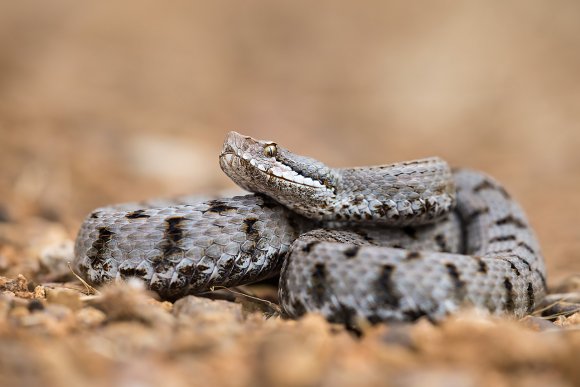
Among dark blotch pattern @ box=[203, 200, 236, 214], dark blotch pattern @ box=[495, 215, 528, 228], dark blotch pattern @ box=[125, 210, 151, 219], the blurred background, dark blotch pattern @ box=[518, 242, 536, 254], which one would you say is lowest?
dark blotch pattern @ box=[125, 210, 151, 219]

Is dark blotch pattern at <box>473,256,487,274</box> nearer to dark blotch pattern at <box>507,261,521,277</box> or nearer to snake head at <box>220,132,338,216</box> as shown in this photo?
dark blotch pattern at <box>507,261,521,277</box>

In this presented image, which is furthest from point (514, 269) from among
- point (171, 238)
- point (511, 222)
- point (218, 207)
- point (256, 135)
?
point (256, 135)

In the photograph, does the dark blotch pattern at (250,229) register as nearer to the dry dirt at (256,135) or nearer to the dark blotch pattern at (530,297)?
the dry dirt at (256,135)

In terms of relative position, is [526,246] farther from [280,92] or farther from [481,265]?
[280,92]

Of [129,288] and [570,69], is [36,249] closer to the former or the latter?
[129,288]

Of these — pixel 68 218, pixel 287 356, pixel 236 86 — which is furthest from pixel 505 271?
pixel 236 86

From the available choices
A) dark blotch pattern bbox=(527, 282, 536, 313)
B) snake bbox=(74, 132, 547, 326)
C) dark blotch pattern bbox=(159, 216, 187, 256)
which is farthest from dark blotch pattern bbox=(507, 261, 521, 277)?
dark blotch pattern bbox=(159, 216, 187, 256)
